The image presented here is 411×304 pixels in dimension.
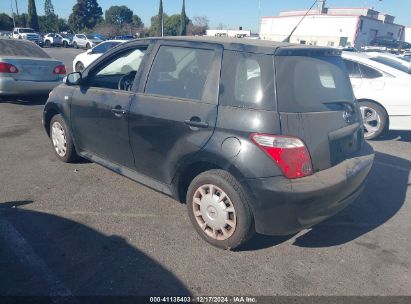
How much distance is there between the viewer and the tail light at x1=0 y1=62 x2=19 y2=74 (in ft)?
24.7

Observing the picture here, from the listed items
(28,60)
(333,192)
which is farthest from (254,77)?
(28,60)

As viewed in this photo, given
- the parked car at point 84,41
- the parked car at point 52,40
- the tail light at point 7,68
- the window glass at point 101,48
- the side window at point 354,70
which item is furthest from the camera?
the parked car at point 52,40

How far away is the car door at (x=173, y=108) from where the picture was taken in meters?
3.01

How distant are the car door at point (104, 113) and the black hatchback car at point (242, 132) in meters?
0.02

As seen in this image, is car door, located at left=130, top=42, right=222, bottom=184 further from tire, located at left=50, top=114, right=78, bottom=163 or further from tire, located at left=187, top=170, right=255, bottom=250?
tire, located at left=50, top=114, right=78, bottom=163

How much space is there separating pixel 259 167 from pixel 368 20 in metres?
67.4

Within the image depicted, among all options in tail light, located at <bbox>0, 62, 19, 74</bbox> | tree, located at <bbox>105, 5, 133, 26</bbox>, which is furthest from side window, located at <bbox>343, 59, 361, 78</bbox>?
tree, located at <bbox>105, 5, 133, 26</bbox>

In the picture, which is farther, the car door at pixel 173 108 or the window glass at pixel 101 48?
the window glass at pixel 101 48

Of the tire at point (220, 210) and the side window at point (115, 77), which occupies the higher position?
the side window at point (115, 77)

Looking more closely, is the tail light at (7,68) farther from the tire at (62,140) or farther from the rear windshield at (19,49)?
the tire at (62,140)

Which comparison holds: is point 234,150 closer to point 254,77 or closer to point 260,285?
point 254,77

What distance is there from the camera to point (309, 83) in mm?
2973

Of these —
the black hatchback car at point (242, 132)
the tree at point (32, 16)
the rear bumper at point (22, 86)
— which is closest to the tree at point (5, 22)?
the tree at point (32, 16)

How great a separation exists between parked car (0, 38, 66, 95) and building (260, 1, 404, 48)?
46.9m
